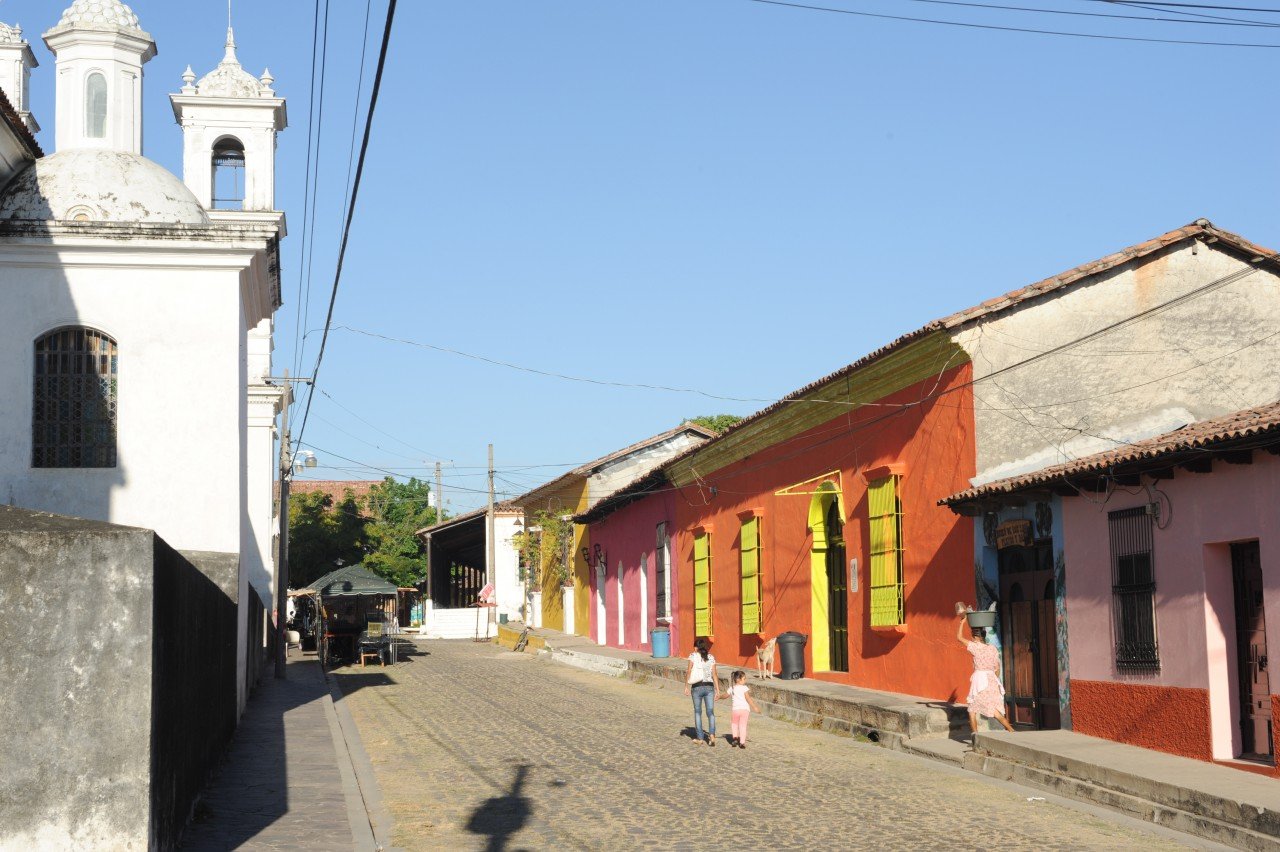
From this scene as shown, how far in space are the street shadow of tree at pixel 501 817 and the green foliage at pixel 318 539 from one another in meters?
44.1

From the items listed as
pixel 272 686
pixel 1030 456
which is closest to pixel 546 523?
pixel 272 686

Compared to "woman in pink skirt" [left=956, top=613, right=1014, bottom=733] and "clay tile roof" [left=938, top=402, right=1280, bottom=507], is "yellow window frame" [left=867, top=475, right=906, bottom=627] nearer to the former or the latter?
"clay tile roof" [left=938, top=402, right=1280, bottom=507]

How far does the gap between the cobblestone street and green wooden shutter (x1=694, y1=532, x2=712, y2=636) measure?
23.0 feet

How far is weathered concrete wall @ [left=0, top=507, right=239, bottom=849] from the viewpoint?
732 centimetres

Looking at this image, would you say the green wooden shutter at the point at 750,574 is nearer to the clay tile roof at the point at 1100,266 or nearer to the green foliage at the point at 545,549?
the clay tile roof at the point at 1100,266

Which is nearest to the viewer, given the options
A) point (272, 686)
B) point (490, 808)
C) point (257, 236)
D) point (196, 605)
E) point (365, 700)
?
point (196, 605)

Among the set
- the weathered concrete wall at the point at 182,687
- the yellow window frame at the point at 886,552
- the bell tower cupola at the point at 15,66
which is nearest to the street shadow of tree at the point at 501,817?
the weathered concrete wall at the point at 182,687

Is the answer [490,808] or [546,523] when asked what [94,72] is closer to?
[490,808]

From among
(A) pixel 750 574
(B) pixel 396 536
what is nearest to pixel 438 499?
(B) pixel 396 536

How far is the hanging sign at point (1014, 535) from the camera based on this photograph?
593 inches

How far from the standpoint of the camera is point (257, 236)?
59.4 feet

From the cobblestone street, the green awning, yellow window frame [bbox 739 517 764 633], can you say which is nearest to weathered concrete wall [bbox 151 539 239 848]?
the cobblestone street

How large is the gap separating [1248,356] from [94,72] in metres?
16.2

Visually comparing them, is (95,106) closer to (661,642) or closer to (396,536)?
(661,642)
